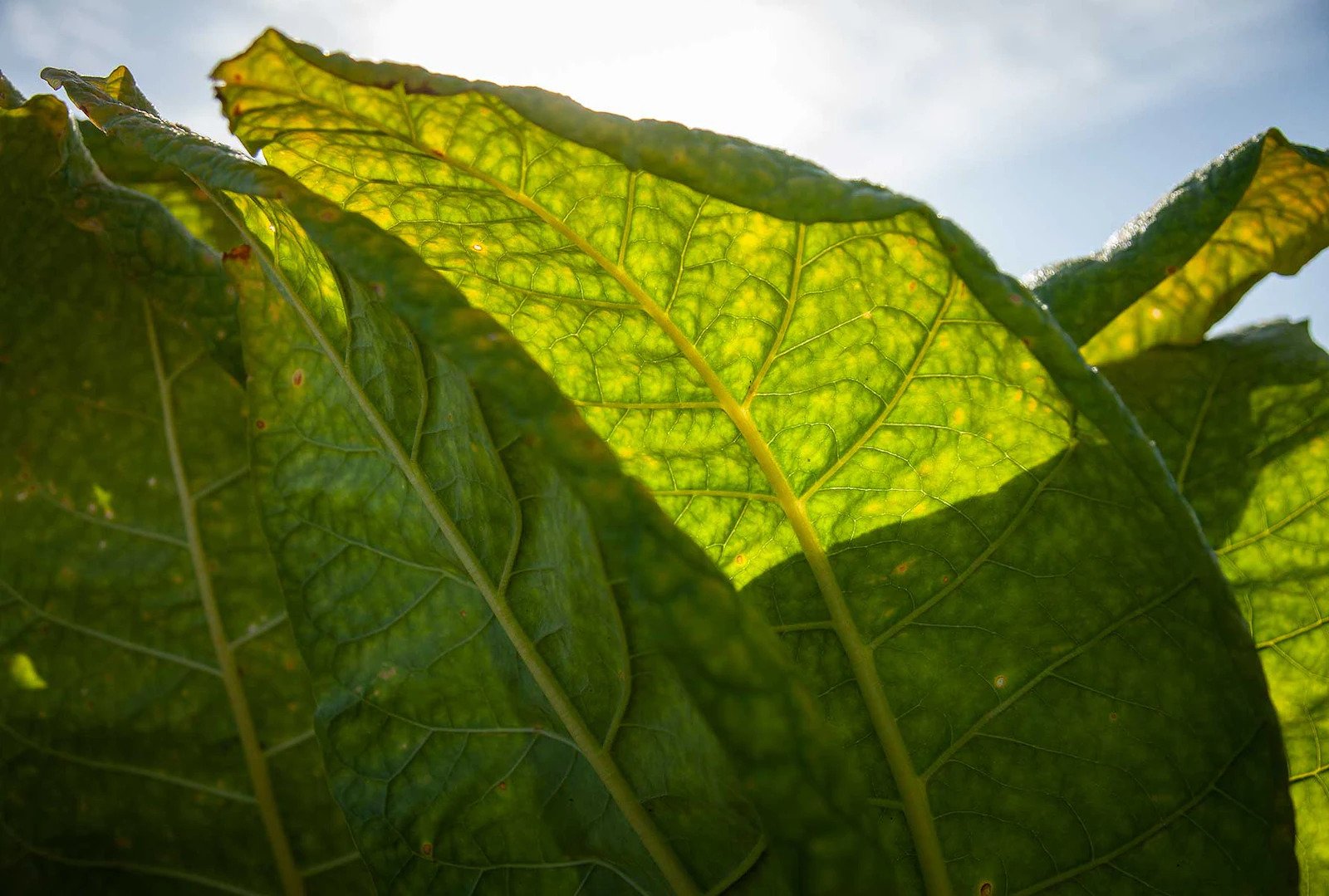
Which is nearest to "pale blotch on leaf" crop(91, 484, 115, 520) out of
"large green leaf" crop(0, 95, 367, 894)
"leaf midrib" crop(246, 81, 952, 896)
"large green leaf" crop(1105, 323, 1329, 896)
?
"large green leaf" crop(0, 95, 367, 894)

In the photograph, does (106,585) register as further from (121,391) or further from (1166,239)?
(1166,239)

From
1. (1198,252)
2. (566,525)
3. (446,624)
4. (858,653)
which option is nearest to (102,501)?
(446,624)

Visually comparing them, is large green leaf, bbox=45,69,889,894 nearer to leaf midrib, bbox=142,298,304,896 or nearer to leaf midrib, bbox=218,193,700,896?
leaf midrib, bbox=218,193,700,896

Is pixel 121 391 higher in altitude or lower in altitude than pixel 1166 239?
higher

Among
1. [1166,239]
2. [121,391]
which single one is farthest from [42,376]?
[1166,239]

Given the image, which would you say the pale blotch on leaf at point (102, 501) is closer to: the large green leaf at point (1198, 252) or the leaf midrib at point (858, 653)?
the leaf midrib at point (858, 653)

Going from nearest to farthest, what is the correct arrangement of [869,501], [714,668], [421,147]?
1. [714,668]
2. [421,147]
3. [869,501]
